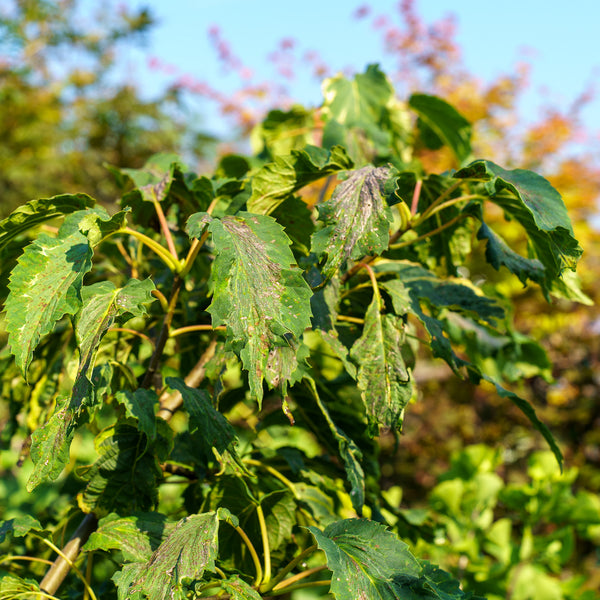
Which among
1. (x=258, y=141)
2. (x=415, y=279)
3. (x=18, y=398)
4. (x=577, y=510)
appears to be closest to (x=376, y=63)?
(x=258, y=141)

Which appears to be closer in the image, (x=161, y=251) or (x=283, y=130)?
(x=161, y=251)

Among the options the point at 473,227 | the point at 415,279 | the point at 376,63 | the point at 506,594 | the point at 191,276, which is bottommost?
the point at 506,594

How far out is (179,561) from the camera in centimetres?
69

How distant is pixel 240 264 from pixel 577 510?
5.44 ft

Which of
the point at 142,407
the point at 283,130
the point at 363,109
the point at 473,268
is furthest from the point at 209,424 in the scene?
the point at 473,268

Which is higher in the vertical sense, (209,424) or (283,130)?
(283,130)

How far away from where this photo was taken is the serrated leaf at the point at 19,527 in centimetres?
86

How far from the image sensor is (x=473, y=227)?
1150 millimetres

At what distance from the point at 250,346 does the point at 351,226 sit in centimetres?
24

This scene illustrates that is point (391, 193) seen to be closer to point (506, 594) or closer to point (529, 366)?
point (529, 366)

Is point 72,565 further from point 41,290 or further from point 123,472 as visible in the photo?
point 41,290

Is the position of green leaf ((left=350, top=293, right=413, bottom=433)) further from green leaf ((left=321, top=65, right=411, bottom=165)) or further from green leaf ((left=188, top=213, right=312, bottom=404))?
green leaf ((left=321, top=65, right=411, bottom=165))

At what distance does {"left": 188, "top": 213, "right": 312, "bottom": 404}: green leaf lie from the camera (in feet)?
2.16

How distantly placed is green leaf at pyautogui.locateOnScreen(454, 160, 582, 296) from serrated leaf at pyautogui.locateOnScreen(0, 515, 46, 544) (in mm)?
886
